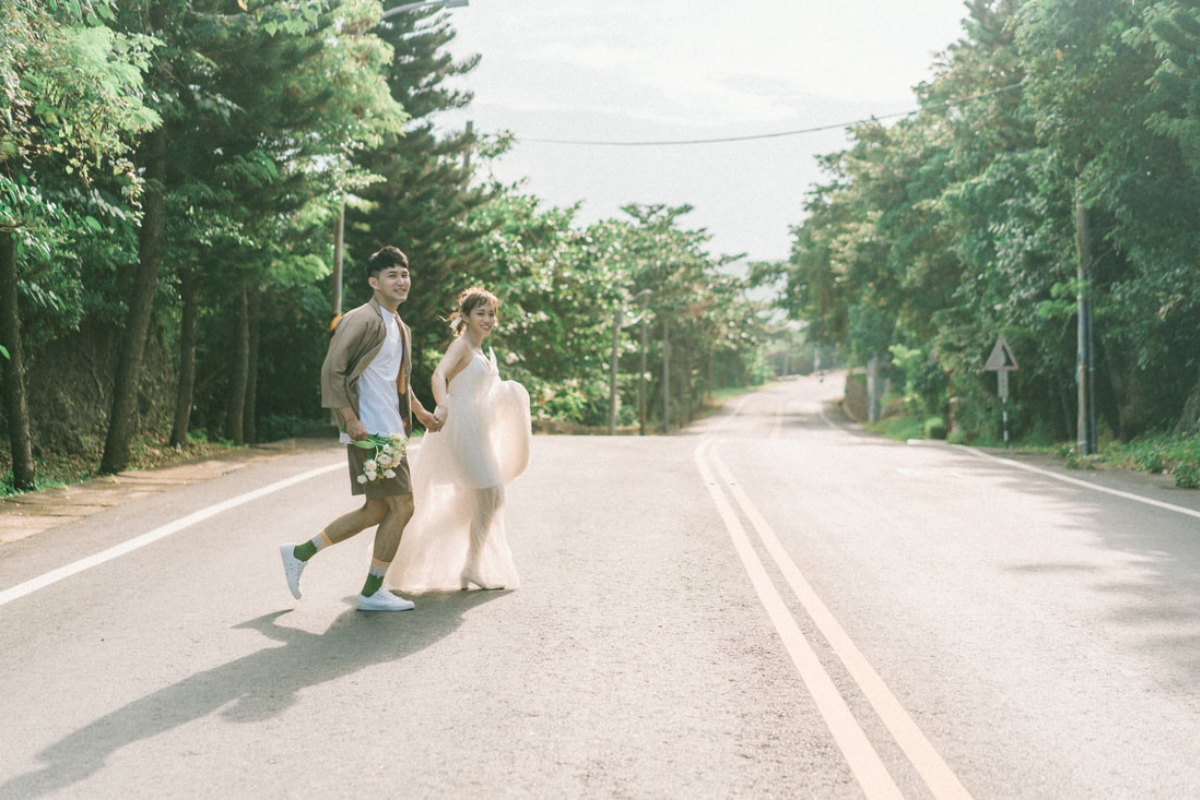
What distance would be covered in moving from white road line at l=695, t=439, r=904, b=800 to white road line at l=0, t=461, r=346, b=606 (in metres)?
4.59

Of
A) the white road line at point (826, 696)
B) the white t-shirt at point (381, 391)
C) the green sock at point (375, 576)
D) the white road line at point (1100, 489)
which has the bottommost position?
the white road line at point (826, 696)

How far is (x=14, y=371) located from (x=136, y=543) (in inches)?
241

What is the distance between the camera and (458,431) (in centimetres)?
732

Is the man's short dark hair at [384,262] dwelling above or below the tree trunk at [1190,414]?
above

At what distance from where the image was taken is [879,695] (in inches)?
203

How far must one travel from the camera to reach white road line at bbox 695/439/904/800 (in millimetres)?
4160

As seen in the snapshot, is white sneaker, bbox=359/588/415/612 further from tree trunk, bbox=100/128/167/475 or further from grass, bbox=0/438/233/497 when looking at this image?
grass, bbox=0/438/233/497

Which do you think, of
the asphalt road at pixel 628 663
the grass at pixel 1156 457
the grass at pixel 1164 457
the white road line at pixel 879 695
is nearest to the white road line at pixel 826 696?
the asphalt road at pixel 628 663

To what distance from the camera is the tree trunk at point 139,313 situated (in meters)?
15.5

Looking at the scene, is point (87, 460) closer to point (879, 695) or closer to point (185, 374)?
point (185, 374)

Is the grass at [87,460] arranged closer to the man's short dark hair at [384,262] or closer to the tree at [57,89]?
the tree at [57,89]

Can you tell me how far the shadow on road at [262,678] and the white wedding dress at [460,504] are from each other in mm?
164

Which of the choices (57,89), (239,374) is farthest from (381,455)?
(239,374)

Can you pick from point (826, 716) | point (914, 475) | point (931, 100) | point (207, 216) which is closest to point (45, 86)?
point (207, 216)
